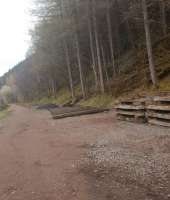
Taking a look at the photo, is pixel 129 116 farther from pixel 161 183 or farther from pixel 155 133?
pixel 161 183

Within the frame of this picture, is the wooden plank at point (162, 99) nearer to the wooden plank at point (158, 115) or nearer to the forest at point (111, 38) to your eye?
the wooden plank at point (158, 115)

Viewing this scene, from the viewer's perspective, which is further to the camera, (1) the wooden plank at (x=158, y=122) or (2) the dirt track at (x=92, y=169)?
(1) the wooden plank at (x=158, y=122)

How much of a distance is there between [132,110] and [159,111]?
7.78 feet

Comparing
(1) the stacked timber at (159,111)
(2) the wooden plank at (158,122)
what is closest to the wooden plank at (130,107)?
(1) the stacked timber at (159,111)

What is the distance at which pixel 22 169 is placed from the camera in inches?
275

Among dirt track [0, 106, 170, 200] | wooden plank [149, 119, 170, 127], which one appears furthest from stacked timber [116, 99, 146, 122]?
dirt track [0, 106, 170, 200]

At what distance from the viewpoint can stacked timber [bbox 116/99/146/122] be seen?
40.3 ft

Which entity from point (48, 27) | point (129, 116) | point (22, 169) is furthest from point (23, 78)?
point (22, 169)

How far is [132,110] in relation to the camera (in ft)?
43.2

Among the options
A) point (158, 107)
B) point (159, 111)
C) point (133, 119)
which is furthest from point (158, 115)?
point (133, 119)

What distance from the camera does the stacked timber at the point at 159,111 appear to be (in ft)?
33.9

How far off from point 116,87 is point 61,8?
29.8 feet

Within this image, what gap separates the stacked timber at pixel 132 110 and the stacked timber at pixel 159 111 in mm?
525

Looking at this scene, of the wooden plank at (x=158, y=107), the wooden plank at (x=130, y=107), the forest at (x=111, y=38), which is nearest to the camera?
the wooden plank at (x=158, y=107)
